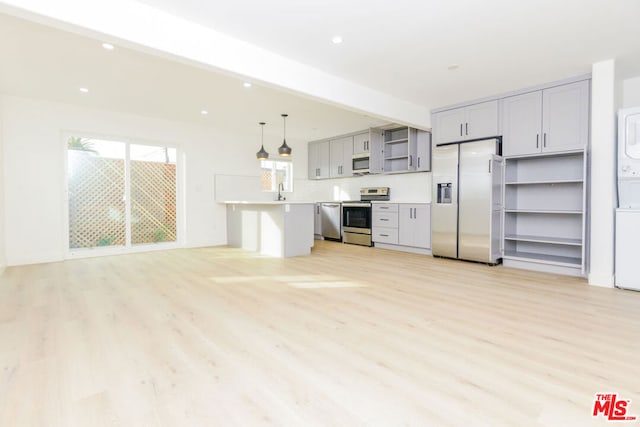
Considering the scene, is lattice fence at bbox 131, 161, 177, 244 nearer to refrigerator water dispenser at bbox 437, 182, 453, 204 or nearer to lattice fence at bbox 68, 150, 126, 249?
lattice fence at bbox 68, 150, 126, 249

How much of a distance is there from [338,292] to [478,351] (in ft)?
5.09

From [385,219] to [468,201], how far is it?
1.81 meters

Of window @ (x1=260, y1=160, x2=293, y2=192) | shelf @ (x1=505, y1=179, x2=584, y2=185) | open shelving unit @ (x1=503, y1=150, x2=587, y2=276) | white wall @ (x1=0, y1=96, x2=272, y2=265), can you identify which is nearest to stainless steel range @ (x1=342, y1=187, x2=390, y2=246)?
window @ (x1=260, y1=160, x2=293, y2=192)

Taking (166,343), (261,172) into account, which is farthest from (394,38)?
(261,172)

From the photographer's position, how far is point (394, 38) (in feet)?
10.1

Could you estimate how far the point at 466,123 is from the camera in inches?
200

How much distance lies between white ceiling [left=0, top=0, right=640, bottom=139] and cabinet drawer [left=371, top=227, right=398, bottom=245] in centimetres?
242

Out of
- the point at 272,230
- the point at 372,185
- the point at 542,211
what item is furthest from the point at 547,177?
the point at 272,230

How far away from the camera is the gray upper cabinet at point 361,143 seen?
6918 mm

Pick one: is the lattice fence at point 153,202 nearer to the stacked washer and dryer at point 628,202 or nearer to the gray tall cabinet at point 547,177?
the gray tall cabinet at point 547,177

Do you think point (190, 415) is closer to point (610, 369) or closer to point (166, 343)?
point (166, 343)

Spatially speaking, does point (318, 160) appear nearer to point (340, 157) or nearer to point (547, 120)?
point (340, 157)

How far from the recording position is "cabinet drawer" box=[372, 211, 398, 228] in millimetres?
6227

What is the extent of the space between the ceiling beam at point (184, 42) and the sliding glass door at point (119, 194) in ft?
12.4
